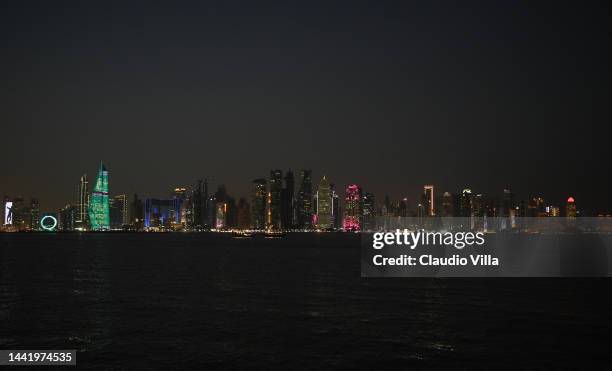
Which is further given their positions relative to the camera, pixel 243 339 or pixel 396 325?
pixel 396 325

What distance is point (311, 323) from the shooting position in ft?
125

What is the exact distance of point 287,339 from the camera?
3328 centimetres

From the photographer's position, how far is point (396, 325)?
37.8 m

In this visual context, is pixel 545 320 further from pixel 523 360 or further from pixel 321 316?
pixel 321 316

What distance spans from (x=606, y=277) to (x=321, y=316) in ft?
171

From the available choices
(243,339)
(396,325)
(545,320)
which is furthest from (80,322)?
(545,320)

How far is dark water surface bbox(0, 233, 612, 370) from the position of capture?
2916cm

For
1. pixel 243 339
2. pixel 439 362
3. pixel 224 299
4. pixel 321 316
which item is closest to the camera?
pixel 439 362

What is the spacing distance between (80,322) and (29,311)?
6.58 m

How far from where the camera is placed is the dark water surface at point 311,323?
29.2 m

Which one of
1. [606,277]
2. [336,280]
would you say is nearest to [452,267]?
[606,277]

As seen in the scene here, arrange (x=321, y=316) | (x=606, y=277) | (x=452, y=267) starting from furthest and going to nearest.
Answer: (x=452, y=267)
(x=606, y=277)
(x=321, y=316)

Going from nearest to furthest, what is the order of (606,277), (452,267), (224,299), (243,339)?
(243,339), (224,299), (606,277), (452,267)

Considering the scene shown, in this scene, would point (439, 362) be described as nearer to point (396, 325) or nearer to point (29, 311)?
point (396, 325)
